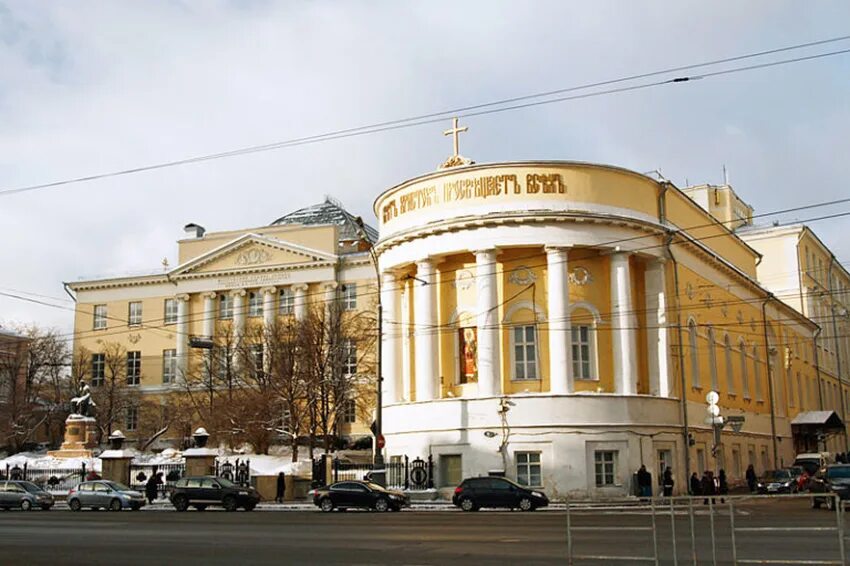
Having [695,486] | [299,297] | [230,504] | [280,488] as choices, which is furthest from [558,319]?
[299,297]

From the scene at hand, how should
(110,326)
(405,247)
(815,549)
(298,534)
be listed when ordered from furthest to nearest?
(110,326) < (405,247) < (298,534) < (815,549)

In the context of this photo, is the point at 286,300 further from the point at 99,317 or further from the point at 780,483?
the point at 780,483

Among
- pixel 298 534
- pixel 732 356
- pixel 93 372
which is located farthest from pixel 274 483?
pixel 93 372

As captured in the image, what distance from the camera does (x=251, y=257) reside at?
7494 centimetres

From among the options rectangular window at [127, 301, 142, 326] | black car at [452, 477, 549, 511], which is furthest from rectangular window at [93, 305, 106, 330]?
black car at [452, 477, 549, 511]

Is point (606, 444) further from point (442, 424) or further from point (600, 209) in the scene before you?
point (600, 209)

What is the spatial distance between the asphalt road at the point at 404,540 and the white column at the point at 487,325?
1222 centimetres

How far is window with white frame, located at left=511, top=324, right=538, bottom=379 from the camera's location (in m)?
40.0

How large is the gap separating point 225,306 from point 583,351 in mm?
41825

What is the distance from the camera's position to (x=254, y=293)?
245 feet

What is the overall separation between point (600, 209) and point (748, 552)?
2672 cm

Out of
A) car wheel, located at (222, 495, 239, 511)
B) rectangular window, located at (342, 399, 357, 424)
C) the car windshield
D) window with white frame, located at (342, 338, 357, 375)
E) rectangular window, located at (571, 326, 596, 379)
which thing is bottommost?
car wheel, located at (222, 495, 239, 511)

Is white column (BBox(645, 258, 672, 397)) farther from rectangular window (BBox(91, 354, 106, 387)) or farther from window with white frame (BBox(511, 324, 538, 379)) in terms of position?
rectangular window (BBox(91, 354, 106, 387))

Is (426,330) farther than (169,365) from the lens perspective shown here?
No
